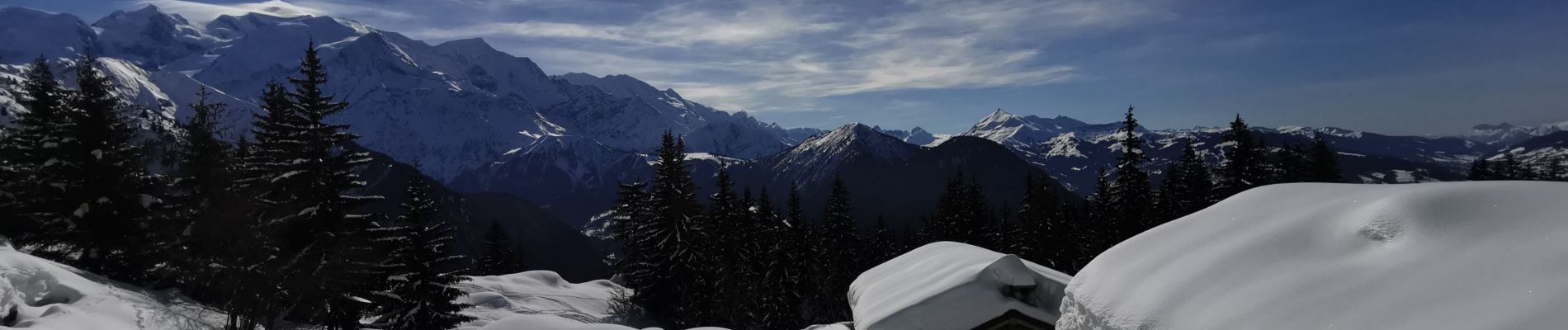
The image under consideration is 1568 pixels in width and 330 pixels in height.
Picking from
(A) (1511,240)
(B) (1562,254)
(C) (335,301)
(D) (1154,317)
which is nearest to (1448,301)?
(B) (1562,254)

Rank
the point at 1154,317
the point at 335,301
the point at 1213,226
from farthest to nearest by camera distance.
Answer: the point at 335,301 → the point at 1213,226 → the point at 1154,317

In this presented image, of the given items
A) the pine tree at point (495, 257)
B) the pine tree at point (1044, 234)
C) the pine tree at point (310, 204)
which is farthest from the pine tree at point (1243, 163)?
the pine tree at point (495, 257)

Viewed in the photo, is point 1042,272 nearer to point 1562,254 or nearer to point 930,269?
point 930,269

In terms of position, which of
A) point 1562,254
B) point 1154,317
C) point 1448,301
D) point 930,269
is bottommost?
point 930,269

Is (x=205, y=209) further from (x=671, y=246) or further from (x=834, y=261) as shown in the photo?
(x=834, y=261)

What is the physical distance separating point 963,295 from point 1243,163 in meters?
29.8

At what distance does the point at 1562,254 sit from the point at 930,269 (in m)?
14.9

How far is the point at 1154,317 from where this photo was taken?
22.8 feet

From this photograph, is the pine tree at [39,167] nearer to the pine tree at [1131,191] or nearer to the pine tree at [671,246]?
the pine tree at [671,246]

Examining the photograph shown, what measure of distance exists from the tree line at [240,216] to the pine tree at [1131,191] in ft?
112

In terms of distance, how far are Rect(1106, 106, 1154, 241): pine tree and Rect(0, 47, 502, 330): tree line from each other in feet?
112

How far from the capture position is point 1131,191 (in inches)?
1499

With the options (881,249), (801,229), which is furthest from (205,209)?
(881,249)

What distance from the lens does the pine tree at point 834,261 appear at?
53.7 meters
